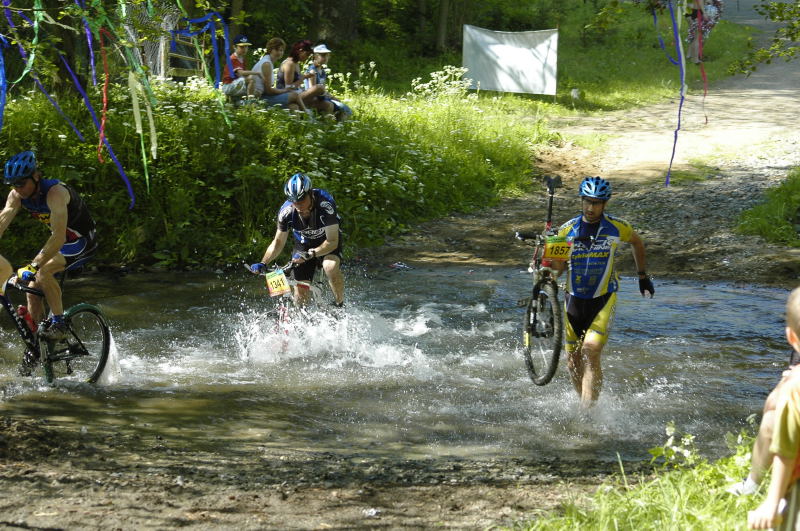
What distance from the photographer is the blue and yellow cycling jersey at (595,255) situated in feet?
23.9

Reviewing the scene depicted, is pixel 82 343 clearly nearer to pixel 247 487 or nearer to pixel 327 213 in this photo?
pixel 327 213

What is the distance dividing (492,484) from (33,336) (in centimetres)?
446

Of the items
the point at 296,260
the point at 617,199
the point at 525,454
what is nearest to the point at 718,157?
the point at 617,199

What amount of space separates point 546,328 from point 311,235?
2.87 metres

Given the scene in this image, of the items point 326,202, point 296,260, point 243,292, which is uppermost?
point 326,202

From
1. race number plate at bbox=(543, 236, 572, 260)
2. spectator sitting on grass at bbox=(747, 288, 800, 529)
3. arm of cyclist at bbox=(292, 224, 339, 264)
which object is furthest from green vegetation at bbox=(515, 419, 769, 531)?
arm of cyclist at bbox=(292, 224, 339, 264)

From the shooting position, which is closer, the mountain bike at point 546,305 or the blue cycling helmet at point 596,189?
the blue cycling helmet at point 596,189

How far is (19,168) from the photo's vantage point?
716cm

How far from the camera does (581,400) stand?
735 cm

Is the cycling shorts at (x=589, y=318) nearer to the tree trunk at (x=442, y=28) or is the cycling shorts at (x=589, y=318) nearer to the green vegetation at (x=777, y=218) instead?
the green vegetation at (x=777, y=218)

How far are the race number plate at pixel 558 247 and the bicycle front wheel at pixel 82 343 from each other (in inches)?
158

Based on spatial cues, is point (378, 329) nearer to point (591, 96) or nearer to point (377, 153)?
point (377, 153)

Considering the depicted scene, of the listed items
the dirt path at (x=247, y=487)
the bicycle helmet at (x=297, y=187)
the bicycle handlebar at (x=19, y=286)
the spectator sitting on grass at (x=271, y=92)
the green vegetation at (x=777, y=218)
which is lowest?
the dirt path at (x=247, y=487)

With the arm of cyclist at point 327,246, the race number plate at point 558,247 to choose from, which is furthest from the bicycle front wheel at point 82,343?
the race number plate at point 558,247
